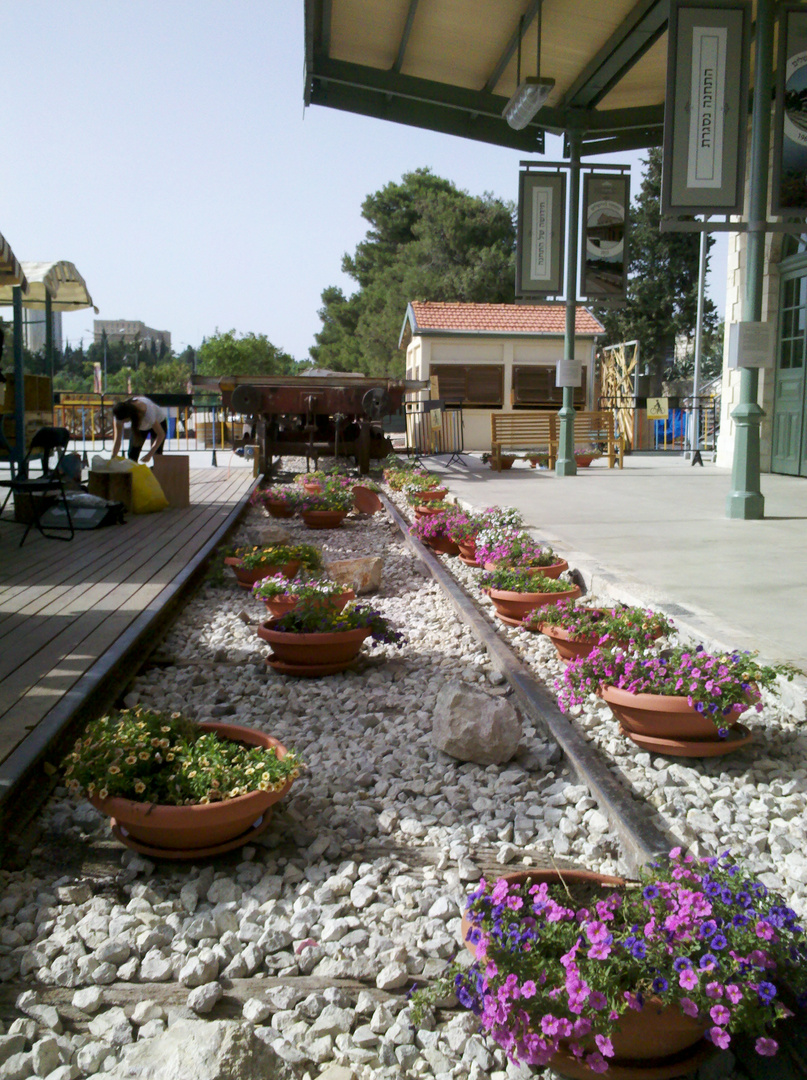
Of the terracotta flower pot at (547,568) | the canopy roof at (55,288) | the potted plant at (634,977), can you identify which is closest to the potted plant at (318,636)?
the terracotta flower pot at (547,568)

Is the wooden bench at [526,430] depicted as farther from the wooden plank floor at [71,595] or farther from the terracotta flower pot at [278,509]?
the wooden plank floor at [71,595]

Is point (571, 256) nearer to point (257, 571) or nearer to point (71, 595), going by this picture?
point (257, 571)

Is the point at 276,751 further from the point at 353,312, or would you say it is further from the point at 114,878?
the point at 353,312

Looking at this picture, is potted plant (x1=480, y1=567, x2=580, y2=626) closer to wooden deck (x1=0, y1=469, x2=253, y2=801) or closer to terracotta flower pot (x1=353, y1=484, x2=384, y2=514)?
wooden deck (x1=0, y1=469, x2=253, y2=801)

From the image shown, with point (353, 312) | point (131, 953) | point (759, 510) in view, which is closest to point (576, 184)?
point (759, 510)

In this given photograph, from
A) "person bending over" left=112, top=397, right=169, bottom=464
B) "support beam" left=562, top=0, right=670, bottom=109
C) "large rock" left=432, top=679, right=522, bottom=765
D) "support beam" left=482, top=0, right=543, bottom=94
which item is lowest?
"large rock" left=432, top=679, right=522, bottom=765

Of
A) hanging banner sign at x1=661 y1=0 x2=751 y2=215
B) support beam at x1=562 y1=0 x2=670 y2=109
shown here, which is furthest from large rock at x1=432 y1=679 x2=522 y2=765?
support beam at x1=562 y1=0 x2=670 y2=109

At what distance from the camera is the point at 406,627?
18.5 ft

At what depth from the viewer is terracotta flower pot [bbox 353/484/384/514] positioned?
37.8ft

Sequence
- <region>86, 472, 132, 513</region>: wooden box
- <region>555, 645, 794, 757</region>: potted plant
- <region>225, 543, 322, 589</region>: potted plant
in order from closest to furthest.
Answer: <region>555, 645, 794, 757</region>: potted plant
<region>225, 543, 322, 589</region>: potted plant
<region>86, 472, 132, 513</region>: wooden box

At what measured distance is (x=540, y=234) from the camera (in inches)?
522

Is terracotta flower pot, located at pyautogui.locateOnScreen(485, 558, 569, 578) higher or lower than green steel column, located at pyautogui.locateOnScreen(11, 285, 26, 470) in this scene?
lower

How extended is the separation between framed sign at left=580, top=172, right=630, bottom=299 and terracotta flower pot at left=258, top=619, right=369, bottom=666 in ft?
32.7

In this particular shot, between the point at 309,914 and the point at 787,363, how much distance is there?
1199 centimetres
